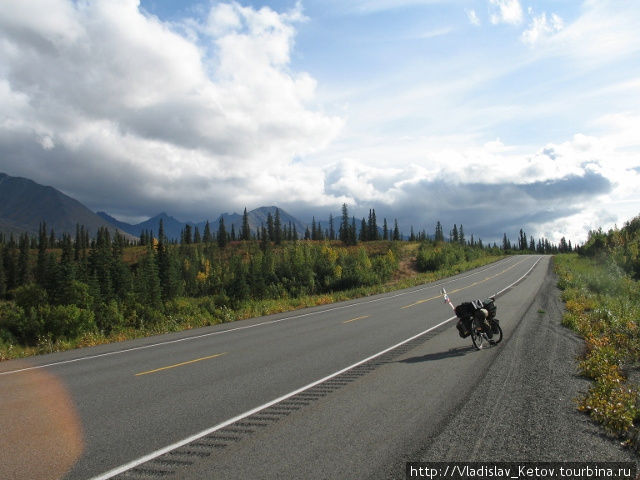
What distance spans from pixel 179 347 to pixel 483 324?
8766 mm

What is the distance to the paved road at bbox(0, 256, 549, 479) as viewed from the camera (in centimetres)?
458

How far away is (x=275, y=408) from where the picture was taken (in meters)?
6.31

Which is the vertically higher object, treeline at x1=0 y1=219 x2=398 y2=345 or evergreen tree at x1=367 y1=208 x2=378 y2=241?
evergreen tree at x1=367 y1=208 x2=378 y2=241

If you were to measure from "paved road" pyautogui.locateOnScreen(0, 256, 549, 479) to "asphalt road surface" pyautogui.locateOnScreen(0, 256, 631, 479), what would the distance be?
24 mm

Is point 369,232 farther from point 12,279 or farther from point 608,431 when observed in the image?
point 608,431

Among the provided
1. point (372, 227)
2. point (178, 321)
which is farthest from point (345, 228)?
point (178, 321)

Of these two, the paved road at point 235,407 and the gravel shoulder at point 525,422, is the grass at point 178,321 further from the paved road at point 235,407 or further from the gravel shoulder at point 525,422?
the gravel shoulder at point 525,422

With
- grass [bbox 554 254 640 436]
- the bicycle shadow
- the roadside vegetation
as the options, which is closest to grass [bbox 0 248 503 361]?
the bicycle shadow

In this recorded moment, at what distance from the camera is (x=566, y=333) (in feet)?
41.3

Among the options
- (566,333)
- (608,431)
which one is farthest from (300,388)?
(566,333)

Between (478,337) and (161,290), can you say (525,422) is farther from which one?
(161,290)

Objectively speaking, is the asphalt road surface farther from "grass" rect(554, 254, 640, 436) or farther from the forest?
the forest

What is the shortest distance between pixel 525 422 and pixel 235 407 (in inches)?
A: 161

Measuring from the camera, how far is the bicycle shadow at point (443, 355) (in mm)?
9602
